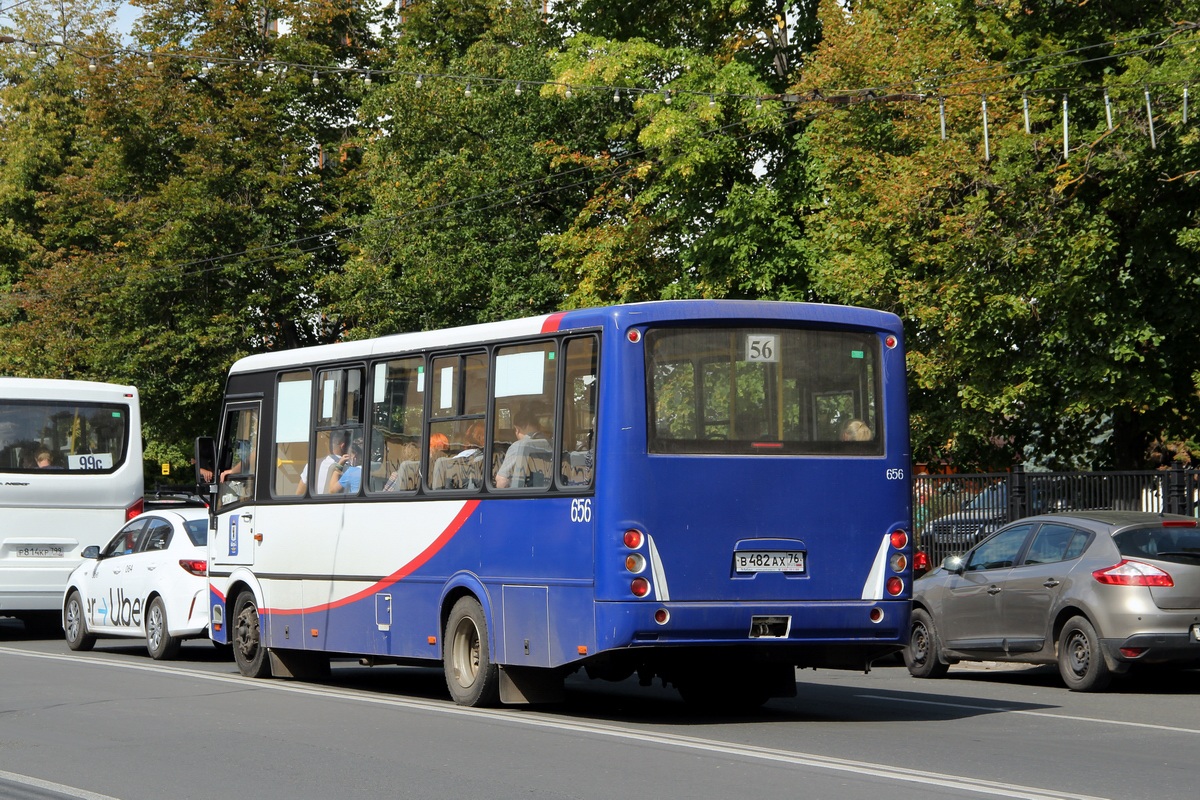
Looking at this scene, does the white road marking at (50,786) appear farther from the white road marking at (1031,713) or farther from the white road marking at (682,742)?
the white road marking at (1031,713)

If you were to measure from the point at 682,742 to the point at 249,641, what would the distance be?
6.92 meters

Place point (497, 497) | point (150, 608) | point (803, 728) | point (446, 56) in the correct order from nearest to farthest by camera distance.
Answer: point (803, 728), point (497, 497), point (150, 608), point (446, 56)

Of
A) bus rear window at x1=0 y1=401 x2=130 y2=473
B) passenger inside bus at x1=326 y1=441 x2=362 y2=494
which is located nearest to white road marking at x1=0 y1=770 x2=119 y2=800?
passenger inside bus at x1=326 y1=441 x2=362 y2=494

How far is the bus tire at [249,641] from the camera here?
53.7ft

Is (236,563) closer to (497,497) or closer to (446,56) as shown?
(497,497)

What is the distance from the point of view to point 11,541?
73.3ft

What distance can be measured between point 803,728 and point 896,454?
2.10 metres

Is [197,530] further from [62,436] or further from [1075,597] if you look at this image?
[1075,597]

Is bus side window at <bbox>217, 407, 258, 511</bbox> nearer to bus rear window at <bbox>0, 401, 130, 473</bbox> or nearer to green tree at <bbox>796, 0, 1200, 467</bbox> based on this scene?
bus rear window at <bbox>0, 401, 130, 473</bbox>

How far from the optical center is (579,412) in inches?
472

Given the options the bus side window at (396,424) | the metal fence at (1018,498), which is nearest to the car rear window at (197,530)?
the bus side window at (396,424)

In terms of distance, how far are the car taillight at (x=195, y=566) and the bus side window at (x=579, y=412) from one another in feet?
25.5

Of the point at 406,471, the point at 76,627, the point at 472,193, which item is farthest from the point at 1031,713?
the point at 472,193

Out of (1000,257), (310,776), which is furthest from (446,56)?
(310,776)
